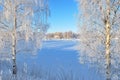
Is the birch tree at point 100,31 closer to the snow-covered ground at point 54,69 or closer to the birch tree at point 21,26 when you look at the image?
the snow-covered ground at point 54,69

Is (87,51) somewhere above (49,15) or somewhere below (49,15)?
below

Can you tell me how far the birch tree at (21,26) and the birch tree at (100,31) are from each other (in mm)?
3256

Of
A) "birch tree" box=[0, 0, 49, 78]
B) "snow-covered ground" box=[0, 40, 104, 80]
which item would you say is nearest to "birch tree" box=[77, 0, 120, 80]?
"snow-covered ground" box=[0, 40, 104, 80]

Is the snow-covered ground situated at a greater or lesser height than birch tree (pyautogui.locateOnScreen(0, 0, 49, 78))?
lesser

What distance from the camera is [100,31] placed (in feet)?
32.6

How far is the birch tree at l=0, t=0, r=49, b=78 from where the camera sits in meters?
12.1

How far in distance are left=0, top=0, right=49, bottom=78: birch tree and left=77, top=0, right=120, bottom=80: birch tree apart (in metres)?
3.26

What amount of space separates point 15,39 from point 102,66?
15.1 feet

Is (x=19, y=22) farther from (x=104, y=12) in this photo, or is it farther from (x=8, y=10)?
(x=104, y=12)

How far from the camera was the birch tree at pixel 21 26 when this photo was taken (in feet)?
39.9

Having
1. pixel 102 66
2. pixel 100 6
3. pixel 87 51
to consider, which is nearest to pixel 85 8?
pixel 100 6

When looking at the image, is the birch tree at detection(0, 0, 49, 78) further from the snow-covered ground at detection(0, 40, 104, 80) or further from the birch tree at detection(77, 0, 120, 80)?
the birch tree at detection(77, 0, 120, 80)

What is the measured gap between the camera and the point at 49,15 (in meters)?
13.2

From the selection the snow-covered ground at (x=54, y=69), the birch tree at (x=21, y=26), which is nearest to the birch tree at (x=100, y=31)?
the snow-covered ground at (x=54, y=69)
